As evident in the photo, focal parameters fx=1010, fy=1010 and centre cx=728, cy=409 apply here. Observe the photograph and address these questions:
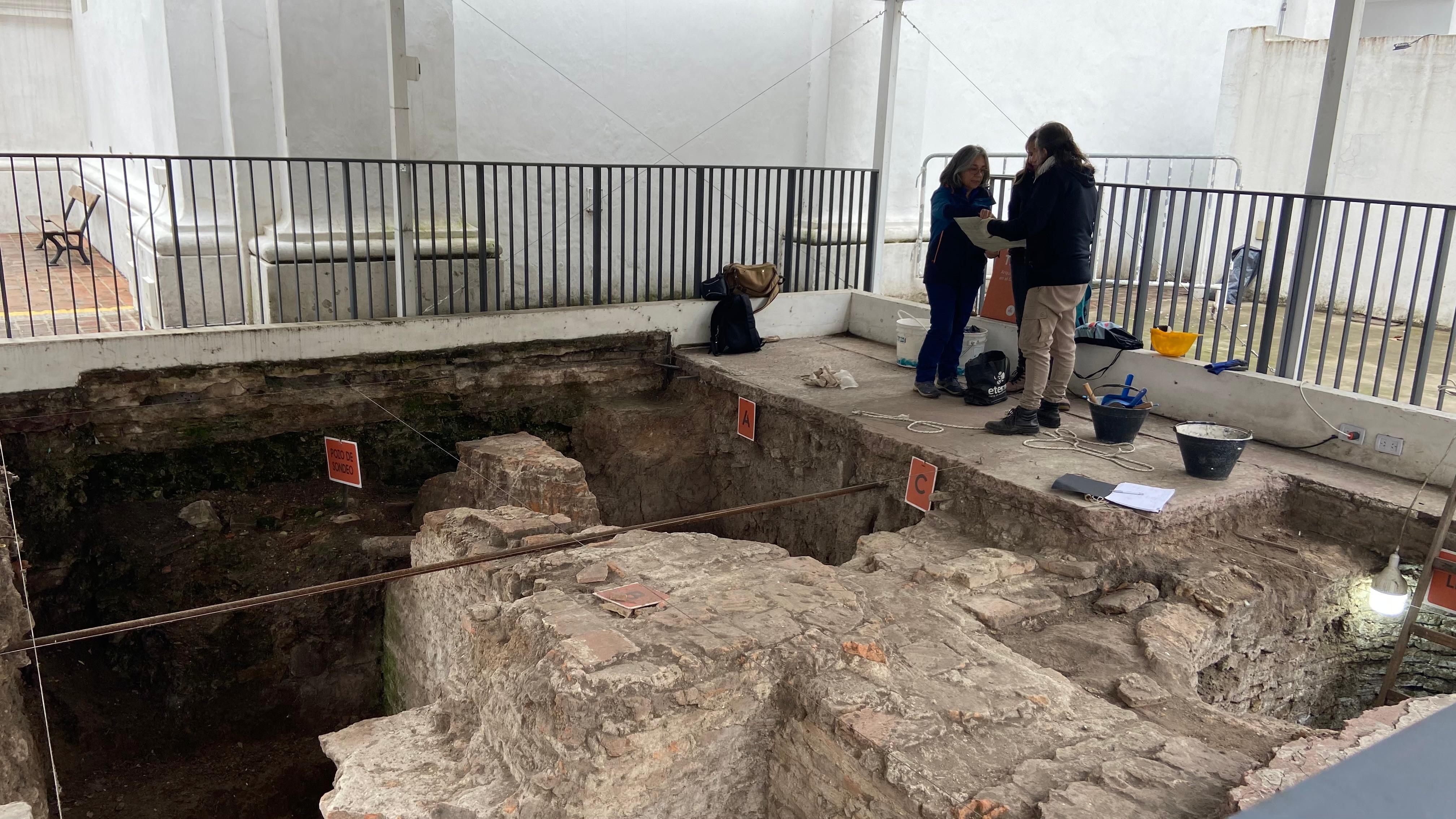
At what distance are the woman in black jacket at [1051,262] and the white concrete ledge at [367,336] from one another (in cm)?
295

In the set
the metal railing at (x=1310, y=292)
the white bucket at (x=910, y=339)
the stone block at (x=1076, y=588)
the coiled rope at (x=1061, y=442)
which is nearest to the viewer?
the stone block at (x=1076, y=588)

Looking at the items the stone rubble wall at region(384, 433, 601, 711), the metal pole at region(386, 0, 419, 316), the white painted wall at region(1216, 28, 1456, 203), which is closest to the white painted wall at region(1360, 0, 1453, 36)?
the white painted wall at region(1216, 28, 1456, 203)

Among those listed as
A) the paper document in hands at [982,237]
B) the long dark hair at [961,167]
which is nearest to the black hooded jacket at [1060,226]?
the paper document in hands at [982,237]

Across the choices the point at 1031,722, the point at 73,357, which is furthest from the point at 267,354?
the point at 1031,722

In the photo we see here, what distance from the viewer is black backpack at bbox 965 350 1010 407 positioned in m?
→ 6.92

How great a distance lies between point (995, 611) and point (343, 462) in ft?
15.1

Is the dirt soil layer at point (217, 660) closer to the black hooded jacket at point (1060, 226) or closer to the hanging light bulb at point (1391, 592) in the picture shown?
the black hooded jacket at point (1060, 226)

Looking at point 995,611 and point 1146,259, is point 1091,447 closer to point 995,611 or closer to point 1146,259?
point 1146,259

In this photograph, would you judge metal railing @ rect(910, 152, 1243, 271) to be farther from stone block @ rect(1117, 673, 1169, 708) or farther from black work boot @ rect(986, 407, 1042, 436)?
stone block @ rect(1117, 673, 1169, 708)

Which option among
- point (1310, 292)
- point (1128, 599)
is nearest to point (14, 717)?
point (1128, 599)

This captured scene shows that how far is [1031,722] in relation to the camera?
340 cm

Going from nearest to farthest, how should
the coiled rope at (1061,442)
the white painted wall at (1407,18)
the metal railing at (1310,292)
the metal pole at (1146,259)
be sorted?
the metal railing at (1310,292) < the coiled rope at (1061,442) < the metal pole at (1146,259) < the white painted wall at (1407,18)

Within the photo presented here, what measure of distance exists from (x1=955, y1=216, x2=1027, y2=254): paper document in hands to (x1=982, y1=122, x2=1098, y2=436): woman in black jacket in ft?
0.57

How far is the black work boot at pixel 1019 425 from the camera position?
20.2 ft
